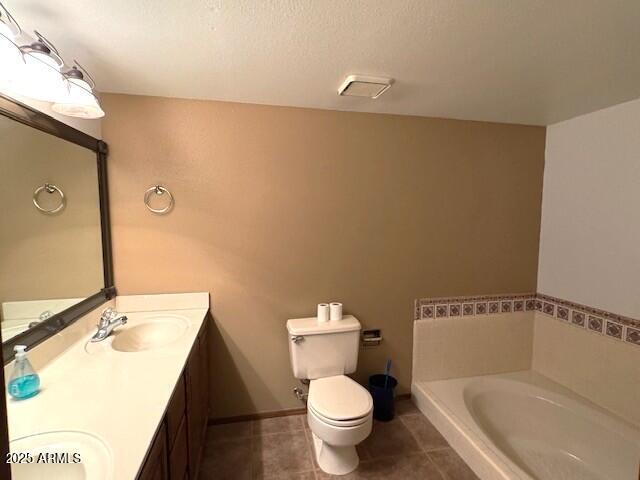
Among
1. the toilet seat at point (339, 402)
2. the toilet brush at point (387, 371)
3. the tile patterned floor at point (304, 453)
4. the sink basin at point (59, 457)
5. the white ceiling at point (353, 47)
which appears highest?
the white ceiling at point (353, 47)

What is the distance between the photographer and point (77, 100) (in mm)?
1295

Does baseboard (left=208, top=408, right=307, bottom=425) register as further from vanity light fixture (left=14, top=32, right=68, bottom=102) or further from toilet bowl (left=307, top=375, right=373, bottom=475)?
vanity light fixture (left=14, top=32, right=68, bottom=102)

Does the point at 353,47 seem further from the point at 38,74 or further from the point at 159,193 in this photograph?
the point at 159,193

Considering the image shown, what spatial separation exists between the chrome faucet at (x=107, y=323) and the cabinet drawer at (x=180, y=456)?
0.62 meters

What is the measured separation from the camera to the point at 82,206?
176 cm

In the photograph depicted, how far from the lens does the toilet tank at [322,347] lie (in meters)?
2.00

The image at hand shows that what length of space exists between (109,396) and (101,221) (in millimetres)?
1158

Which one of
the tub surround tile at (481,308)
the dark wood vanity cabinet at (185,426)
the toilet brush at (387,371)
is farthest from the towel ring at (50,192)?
the tub surround tile at (481,308)

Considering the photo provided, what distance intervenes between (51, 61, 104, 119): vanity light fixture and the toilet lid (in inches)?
70.6

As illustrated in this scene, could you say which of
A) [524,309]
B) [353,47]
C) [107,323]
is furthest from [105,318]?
[524,309]

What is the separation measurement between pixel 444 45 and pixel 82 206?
200cm

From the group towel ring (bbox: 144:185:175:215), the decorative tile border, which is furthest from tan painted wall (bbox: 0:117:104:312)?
the decorative tile border

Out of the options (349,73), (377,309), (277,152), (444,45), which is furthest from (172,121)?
(377,309)

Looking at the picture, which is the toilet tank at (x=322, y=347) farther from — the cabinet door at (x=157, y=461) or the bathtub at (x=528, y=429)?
the cabinet door at (x=157, y=461)
